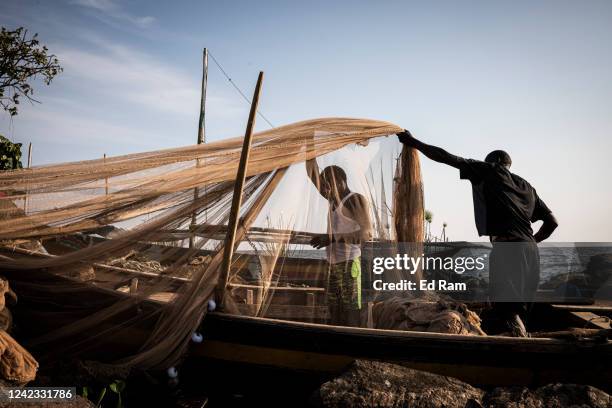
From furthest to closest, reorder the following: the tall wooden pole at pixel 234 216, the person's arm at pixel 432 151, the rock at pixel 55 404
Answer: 1. the person's arm at pixel 432 151
2. the tall wooden pole at pixel 234 216
3. the rock at pixel 55 404

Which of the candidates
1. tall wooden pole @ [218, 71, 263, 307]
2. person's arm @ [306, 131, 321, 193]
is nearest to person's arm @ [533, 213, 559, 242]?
person's arm @ [306, 131, 321, 193]

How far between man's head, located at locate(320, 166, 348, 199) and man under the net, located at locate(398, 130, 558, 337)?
3.87ft

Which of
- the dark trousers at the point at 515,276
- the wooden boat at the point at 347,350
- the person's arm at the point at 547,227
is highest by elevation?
the person's arm at the point at 547,227

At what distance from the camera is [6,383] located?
11.4ft

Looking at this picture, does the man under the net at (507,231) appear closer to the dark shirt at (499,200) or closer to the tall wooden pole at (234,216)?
the dark shirt at (499,200)

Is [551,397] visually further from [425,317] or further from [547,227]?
[547,227]

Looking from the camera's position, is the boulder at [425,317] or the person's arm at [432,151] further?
the person's arm at [432,151]

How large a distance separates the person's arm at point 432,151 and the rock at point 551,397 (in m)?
2.15

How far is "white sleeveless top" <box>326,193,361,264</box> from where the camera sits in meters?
3.97

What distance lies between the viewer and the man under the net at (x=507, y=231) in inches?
158

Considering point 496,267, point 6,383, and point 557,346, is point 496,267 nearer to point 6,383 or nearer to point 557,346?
point 557,346

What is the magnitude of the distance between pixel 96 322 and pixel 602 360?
15.6 feet

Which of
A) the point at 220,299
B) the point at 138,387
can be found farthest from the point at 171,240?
the point at 138,387

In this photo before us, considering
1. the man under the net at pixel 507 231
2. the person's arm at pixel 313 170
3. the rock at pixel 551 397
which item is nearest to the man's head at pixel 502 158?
the man under the net at pixel 507 231
